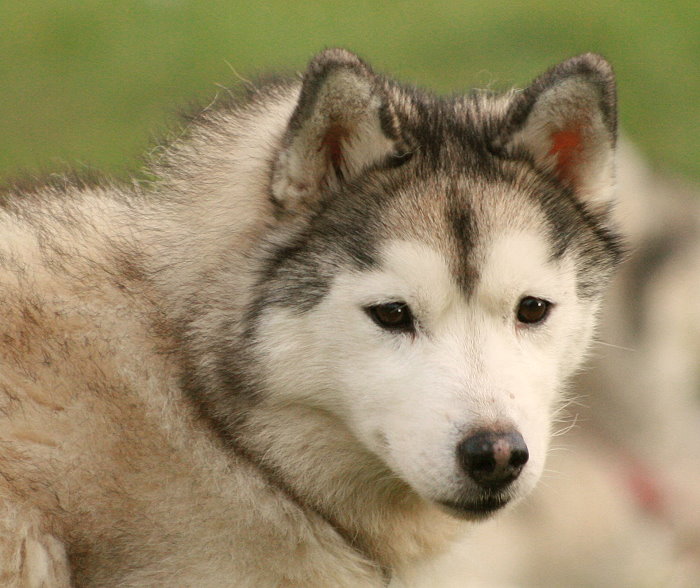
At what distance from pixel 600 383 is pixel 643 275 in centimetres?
90

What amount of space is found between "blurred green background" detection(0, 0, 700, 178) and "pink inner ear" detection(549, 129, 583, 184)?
727 cm

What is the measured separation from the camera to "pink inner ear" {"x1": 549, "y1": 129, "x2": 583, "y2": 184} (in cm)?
498

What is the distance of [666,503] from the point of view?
8.55 meters

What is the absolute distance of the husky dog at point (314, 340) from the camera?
4480 millimetres

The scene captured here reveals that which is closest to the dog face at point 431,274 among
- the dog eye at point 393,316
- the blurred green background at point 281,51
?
the dog eye at point 393,316

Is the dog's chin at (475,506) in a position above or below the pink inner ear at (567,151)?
below

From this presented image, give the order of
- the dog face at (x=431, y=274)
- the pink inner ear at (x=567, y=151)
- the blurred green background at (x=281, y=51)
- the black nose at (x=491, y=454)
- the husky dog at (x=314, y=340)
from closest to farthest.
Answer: the black nose at (x=491, y=454) → the dog face at (x=431, y=274) → the husky dog at (x=314, y=340) → the pink inner ear at (x=567, y=151) → the blurred green background at (x=281, y=51)

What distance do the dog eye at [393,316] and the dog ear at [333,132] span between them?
0.56m

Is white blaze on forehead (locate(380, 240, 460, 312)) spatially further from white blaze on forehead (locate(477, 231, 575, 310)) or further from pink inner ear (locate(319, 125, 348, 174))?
pink inner ear (locate(319, 125, 348, 174))

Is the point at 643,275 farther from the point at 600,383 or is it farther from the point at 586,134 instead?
the point at 586,134

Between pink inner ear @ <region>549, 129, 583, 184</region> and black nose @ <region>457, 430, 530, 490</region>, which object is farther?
pink inner ear @ <region>549, 129, 583, 184</region>

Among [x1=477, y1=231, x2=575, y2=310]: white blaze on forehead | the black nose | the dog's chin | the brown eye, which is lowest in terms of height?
the dog's chin

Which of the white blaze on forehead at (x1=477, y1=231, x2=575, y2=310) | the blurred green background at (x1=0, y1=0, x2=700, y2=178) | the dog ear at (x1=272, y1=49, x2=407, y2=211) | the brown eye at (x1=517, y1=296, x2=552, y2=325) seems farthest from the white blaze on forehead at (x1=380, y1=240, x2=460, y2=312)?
the blurred green background at (x1=0, y1=0, x2=700, y2=178)

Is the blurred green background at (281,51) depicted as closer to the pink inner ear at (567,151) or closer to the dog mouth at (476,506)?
the pink inner ear at (567,151)
